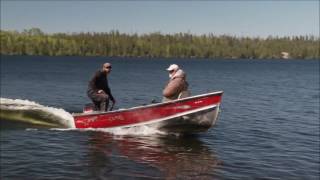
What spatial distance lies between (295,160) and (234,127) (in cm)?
768

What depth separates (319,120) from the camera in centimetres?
2966

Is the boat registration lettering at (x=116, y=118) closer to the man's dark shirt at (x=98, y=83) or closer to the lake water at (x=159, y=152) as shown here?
the lake water at (x=159, y=152)

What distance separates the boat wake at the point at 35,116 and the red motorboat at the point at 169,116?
1302 millimetres

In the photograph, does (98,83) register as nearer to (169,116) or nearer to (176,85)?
(169,116)

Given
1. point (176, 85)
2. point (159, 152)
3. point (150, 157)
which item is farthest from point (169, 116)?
point (150, 157)

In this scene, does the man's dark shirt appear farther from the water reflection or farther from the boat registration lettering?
the water reflection

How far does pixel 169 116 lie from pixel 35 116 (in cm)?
619

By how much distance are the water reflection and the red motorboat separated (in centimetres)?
50

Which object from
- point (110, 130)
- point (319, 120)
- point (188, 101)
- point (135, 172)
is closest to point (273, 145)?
point (188, 101)

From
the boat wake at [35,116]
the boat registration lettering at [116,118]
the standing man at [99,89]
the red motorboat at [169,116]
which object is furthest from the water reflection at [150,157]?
the boat wake at [35,116]

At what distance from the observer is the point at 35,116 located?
21.7 meters

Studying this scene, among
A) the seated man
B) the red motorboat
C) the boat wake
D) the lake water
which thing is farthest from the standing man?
the seated man

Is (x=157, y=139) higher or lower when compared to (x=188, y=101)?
lower

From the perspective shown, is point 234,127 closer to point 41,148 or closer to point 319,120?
point 319,120
